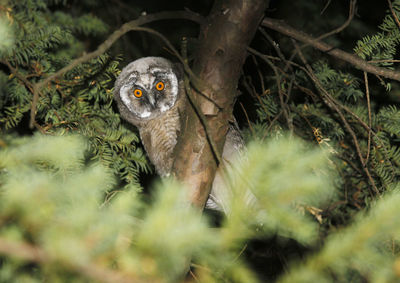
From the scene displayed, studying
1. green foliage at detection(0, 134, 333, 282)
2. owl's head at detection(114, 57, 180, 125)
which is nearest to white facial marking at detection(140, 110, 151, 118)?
owl's head at detection(114, 57, 180, 125)

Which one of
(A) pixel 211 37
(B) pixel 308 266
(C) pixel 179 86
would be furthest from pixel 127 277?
(C) pixel 179 86

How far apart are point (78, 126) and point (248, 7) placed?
1064mm

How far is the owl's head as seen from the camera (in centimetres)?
226

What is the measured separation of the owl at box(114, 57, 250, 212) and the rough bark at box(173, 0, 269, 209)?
2.76 ft

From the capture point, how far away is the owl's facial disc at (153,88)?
2258 millimetres

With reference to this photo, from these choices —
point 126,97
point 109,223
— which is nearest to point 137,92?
point 126,97

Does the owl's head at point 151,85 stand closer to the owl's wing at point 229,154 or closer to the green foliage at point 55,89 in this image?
the green foliage at point 55,89

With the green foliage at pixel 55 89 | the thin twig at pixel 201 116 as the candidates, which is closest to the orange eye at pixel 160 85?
the green foliage at pixel 55 89

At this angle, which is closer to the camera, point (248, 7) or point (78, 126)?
point (248, 7)

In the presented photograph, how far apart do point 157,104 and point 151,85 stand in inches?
5.6

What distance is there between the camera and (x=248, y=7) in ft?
3.93

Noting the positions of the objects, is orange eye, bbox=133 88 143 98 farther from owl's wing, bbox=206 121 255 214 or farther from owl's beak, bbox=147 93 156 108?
owl's wing, bbox=206 121 255 214

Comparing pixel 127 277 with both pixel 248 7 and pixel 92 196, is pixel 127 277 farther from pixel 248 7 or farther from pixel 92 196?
pixel 248 7

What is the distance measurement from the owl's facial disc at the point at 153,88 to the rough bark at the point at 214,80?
0.98m
